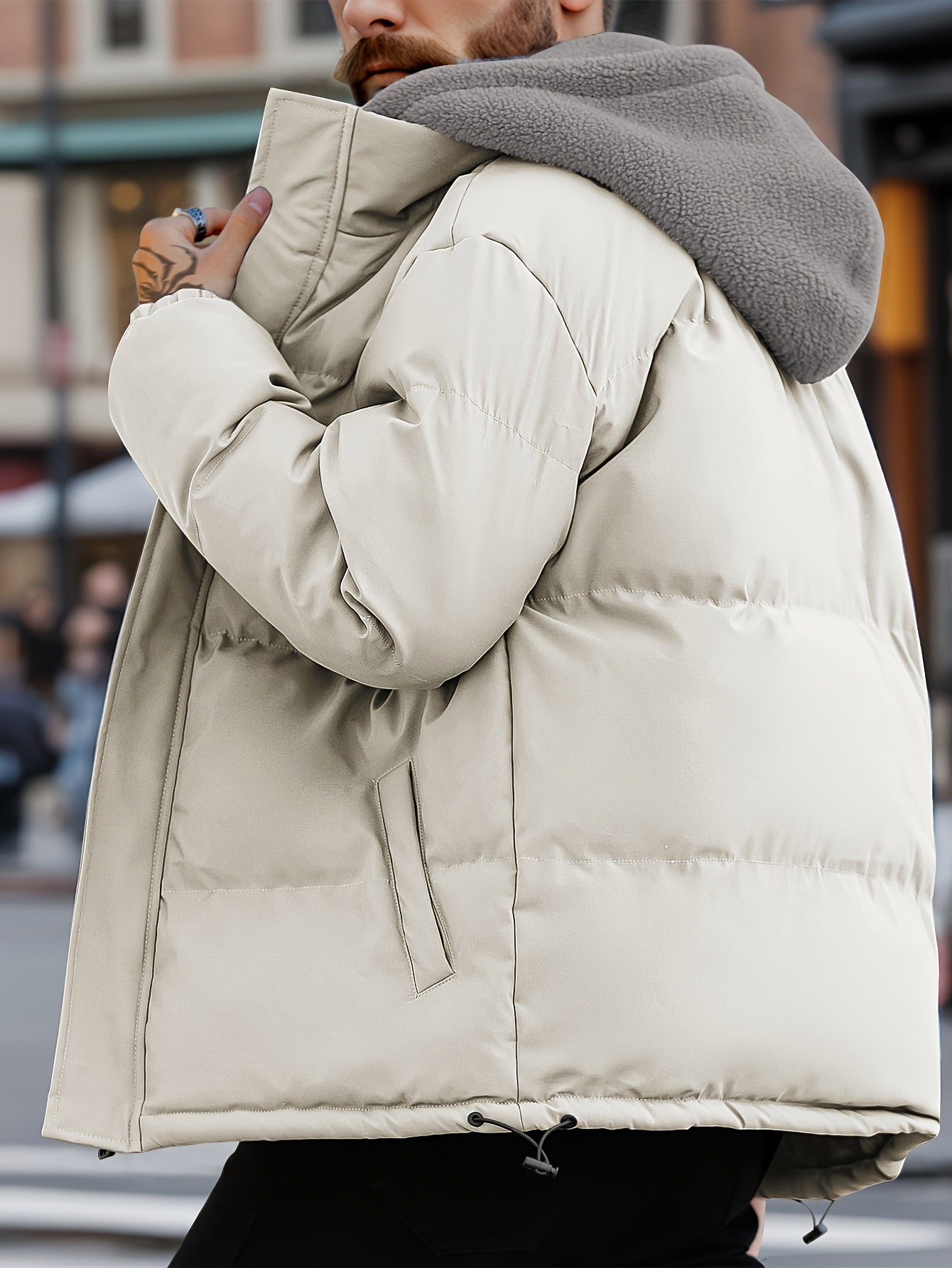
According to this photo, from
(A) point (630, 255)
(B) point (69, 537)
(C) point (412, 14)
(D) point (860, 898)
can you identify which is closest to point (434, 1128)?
(D) point (860, 898)

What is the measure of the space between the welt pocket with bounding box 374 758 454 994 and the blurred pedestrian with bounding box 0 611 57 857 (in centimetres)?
907

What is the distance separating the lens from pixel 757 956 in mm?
1291

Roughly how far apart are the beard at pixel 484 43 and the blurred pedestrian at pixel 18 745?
8847 mm

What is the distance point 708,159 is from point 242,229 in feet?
1.37

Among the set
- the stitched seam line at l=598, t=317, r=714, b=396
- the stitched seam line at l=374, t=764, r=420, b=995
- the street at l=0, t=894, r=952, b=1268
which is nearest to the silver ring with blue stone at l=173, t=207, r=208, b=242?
the stitched seam line at l=598, t=317, r=714, b=396

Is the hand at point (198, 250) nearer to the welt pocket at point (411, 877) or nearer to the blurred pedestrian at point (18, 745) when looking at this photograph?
the welt pocket at point (411, 877)

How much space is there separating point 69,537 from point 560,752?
11289 millimetres

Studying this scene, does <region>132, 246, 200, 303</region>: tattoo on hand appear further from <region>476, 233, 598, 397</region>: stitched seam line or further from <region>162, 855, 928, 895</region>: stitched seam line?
<region>162, 855, 928, 895</region>: stitched seam line

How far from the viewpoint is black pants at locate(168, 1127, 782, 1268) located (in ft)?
4.35

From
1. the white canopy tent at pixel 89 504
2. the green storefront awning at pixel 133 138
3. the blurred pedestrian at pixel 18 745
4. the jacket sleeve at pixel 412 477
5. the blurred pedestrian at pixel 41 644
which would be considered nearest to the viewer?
the jacket sleeve at pixel 412 477

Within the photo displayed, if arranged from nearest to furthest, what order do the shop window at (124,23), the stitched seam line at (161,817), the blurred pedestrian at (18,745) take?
the stitched seam line at (161,817) → the blurred pedestrian at (18,745) → the shop window at (124,23)

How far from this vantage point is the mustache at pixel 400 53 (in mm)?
1588

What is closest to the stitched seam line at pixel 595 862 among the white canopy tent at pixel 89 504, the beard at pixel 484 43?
the beard at pixel 484 43

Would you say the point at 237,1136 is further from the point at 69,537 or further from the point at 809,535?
the point at 69,537
